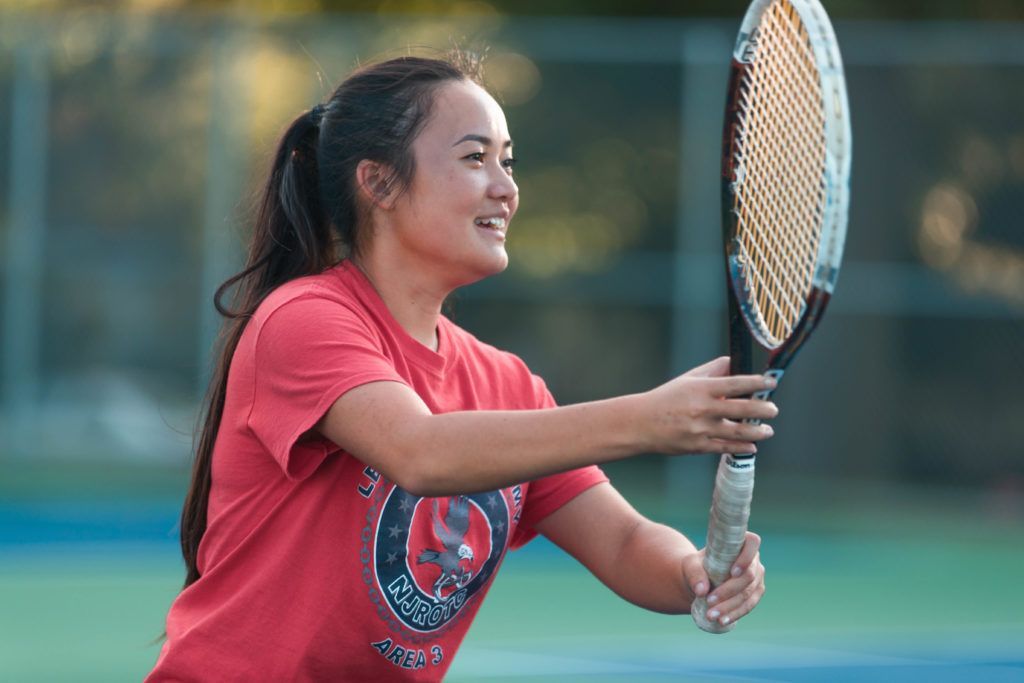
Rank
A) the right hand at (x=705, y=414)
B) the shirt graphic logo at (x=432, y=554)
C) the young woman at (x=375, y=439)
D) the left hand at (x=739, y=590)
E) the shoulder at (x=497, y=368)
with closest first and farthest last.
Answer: the right hand at (x=705, y=414)
the young woman at (x=375, y=439)
the left hand at (x=739, y=590)
the shirt graphic logo at (x=432, y=554)
the shoulder at (x=497, y=368)

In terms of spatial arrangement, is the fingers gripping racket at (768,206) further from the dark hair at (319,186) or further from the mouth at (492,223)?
the dark hair at (319,186)

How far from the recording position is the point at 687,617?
6.62m

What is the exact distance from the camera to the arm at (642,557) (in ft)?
9.20

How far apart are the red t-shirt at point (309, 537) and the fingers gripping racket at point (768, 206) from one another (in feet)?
1.51

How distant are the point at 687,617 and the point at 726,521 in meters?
4.08

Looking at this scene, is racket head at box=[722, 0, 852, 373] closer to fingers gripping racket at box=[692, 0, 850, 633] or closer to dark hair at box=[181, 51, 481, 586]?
fingers gripping racket at box=[692, 0, 850, 633]

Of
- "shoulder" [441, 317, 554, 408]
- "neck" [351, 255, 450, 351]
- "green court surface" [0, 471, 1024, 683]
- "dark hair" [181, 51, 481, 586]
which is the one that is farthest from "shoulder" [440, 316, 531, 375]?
"green court surface" [0, 471, 1024, 683]

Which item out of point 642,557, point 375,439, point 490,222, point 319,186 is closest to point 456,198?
point 490,222

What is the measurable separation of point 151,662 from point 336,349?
3087 millimetres

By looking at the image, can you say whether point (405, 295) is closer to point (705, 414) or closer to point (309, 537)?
point (309, 537)

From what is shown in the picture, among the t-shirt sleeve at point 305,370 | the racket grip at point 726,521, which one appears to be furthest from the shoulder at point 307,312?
the racket grip at point 726,521

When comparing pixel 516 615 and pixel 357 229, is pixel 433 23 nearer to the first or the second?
pixel 516 615

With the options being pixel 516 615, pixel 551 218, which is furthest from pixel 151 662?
pixel 551 218

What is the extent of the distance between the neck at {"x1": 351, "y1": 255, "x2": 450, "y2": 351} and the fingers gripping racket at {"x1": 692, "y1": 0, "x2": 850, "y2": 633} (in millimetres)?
578
